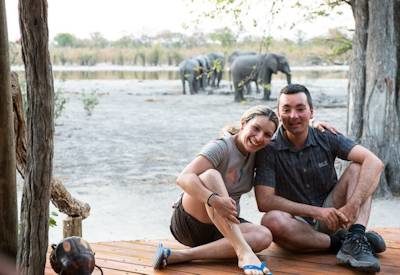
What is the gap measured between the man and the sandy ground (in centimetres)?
279

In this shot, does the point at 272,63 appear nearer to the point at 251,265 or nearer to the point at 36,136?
the point at 251,265

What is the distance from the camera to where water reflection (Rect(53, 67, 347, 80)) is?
24016 millimetres

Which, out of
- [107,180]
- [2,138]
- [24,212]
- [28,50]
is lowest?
[107,180]

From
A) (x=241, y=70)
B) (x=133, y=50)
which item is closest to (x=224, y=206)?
(x=241, y=70)

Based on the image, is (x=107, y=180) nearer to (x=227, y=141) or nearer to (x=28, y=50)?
(x=227, y=141)

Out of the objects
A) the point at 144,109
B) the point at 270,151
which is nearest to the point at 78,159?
the point at 144,109

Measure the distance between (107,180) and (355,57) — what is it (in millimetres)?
3352

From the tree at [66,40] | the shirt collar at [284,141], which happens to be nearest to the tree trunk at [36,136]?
the shirt collar at [284,141]

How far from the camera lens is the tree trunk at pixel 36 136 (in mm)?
2215

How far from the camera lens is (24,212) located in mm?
2389

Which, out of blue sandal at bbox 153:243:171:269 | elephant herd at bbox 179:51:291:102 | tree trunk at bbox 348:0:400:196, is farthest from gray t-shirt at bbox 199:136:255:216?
elephant herd at bbox 179:51:291:102

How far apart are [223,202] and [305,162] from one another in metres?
0.50

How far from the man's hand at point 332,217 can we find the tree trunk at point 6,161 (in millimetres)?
1178

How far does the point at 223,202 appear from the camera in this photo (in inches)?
106
